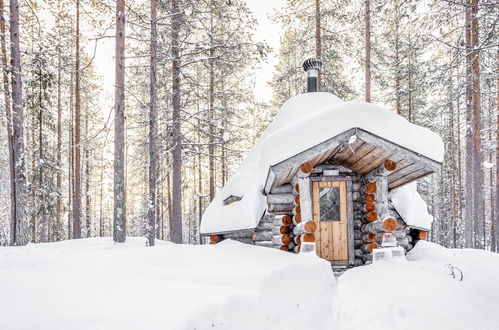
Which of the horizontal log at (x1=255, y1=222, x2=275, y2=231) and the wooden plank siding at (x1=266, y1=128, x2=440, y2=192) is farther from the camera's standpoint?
the horizontal log at (x1=255, y1=222, x2=275, y2=231)

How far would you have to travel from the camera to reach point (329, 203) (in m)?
9.53

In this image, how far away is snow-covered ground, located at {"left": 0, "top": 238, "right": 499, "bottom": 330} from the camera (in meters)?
3.24

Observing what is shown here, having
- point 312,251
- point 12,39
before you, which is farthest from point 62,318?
point 12,39

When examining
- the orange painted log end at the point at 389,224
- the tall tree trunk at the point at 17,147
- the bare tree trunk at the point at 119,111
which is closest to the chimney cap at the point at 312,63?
the bare tree trunk at the point at 119,111

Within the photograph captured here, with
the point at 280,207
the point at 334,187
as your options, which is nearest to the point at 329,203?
the point at 334,187

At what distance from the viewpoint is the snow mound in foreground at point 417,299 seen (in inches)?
142

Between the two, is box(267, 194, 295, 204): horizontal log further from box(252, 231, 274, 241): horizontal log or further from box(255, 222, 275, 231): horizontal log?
box(252, 231, 274, 241): horizontal log

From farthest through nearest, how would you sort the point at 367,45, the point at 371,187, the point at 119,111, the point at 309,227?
the point at 367,45, the point at 119,111, the point at 371,187, the point at 309,227

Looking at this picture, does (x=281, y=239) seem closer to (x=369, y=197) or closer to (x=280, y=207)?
(x=280, y=207)

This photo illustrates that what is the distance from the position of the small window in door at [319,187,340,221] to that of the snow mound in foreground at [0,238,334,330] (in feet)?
8.58

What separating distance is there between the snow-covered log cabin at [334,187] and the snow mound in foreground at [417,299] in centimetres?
184

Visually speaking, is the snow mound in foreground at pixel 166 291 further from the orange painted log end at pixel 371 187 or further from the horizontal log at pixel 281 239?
the orange painted log end at pixel 371 187

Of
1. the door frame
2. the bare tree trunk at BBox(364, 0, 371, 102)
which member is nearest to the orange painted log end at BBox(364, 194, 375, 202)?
the door frame

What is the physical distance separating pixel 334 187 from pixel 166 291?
6.54 meters
